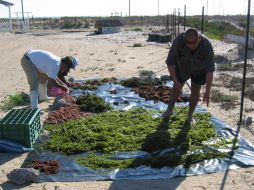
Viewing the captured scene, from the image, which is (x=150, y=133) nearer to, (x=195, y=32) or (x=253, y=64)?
(x=195, y=32)

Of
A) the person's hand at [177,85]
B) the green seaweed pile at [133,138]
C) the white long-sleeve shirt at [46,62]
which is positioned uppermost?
the white long-sleeve shirt at [46,62]

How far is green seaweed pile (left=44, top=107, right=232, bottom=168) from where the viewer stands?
5.09 meters

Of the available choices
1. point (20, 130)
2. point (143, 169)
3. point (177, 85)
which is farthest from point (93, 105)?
point (143, 169)

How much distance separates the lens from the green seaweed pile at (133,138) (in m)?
5.09

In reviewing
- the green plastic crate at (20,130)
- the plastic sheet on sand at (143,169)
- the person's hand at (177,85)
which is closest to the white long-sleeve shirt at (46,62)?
the green plastic crate at (20,130)

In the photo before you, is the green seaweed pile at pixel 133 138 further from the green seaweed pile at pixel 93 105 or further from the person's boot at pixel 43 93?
the person's boot at pixel 43 93

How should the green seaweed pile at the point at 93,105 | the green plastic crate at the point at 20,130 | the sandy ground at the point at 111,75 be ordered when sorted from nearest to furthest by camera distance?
the sandy ground at the point at 111,75, the green plastic crate at the point at 20,130, the green seaweed pile at the point at 93,105

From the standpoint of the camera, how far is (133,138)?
581cm

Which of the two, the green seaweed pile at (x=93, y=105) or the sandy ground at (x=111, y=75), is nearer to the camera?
the sandy ground at (x=111, y=75)

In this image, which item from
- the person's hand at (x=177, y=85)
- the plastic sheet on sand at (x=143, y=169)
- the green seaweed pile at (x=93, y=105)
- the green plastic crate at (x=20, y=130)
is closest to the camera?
the plastic sheet on sand at (x=143, y=169)

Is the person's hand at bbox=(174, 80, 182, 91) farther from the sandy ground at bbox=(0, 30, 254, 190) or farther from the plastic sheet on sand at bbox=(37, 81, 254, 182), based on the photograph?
the plastic sheet on sand at bbox=(37, 81, 254, 182)

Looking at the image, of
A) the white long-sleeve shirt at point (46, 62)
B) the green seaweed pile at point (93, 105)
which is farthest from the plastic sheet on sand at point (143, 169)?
the green seaweed pile at point (93, 105)

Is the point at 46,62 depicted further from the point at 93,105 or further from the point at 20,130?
the point at 20,130

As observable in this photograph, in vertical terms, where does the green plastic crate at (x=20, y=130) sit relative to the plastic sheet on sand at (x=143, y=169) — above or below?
above
